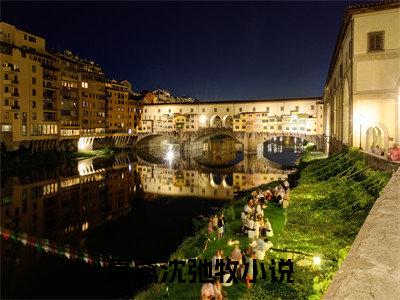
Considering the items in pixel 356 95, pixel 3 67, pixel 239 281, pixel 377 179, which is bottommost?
pixel 239 281

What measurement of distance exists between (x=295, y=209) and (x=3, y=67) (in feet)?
156

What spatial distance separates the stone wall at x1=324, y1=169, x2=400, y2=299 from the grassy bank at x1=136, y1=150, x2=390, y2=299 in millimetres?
7294

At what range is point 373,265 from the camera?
12.0ft

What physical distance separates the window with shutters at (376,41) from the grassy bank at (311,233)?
7928 mm

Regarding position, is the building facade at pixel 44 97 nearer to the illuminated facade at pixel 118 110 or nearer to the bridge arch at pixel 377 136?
the illuminated facade at pixel 118 110

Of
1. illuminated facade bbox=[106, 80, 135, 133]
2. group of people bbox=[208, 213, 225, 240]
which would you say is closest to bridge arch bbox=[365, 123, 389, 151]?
group of people bbox=[208, 213, 225, 240]

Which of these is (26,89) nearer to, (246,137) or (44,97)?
(44,97)

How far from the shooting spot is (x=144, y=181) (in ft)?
145

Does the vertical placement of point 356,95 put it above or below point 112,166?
above

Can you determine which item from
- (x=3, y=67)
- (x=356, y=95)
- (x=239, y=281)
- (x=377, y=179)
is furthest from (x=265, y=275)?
(x=3, y=67)

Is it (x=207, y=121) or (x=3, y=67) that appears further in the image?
(x=207, y=121)

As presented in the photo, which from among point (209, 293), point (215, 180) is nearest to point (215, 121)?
point (215, 180)

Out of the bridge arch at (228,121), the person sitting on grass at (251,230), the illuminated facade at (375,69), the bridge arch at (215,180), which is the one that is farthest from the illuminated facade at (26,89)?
the illuminated facade at (375,69)

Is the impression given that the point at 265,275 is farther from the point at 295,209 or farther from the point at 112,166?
the point at 112,166
